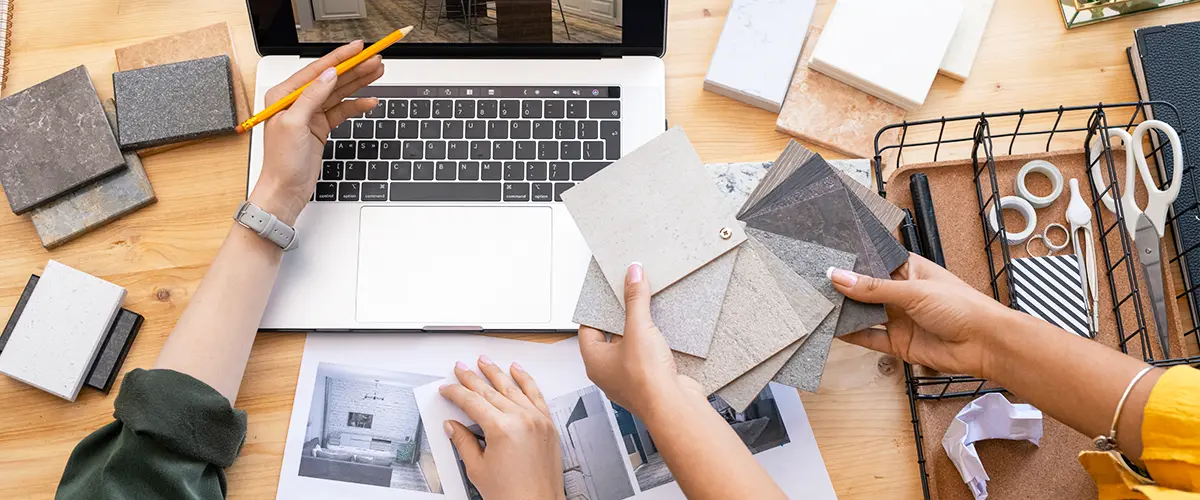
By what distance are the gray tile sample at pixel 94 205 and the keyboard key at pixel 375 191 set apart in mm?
262

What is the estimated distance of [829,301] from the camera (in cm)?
79

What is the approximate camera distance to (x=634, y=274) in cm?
78

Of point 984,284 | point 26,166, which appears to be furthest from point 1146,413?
point 26,166

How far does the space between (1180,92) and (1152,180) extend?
0.14m

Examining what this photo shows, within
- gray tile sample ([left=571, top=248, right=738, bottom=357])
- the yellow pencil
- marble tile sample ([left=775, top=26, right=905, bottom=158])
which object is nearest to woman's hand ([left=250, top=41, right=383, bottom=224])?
the yellow pencil

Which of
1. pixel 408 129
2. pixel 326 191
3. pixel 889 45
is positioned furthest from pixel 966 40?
pixel 326 191

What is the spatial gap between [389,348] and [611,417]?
26cm

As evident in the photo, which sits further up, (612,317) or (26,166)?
(26,166)

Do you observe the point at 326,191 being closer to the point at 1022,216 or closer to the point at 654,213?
the point at 654,213

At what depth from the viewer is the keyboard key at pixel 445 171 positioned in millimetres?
Result: 935

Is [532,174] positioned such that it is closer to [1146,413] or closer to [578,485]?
[578,485]

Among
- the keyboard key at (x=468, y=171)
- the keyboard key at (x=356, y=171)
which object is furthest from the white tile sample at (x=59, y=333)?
the keyboard key at (x=468, y=171)

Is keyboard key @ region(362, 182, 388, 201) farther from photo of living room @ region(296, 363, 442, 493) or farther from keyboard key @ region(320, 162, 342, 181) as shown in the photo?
photo of living room @ region(296, 363, 442, 493)

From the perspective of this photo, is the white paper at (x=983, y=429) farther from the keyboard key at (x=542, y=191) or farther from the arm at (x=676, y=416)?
the keyboard key at (x=542, y=191)
